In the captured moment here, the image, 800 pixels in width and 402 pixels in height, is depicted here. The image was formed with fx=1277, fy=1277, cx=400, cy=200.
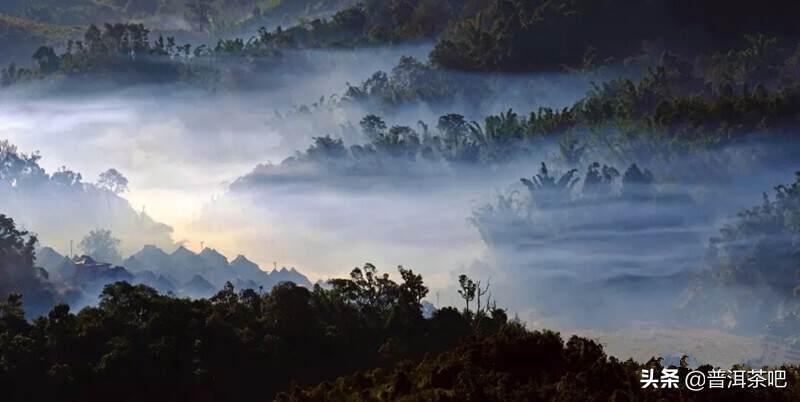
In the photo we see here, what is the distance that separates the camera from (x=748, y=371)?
2967 centimetres

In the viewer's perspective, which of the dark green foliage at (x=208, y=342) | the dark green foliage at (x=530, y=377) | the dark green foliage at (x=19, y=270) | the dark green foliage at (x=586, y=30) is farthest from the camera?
the dark green foliage at (x=586, y=30)

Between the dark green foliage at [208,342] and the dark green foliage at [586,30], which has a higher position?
the dark green foliage at [586,30]

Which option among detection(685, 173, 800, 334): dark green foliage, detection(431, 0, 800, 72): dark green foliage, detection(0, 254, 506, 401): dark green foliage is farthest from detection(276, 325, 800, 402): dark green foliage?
detection(431, 0, 800, 72): dark green foliage

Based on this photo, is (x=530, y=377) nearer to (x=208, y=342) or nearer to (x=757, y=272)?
(x=208, y=342)

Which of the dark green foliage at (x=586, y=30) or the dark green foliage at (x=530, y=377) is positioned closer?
the dark green foliage at (x=530, y=377)

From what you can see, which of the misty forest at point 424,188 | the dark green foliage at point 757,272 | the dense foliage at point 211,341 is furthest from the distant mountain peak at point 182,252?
the dense foliage at point 211,341

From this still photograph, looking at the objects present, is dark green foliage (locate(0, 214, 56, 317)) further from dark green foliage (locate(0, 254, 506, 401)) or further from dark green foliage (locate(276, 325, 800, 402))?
dark green foliage (locate(276, 325, 800, 402))

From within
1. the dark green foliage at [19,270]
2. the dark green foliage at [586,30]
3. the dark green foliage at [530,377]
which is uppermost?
the dark green foliage at [586,30]

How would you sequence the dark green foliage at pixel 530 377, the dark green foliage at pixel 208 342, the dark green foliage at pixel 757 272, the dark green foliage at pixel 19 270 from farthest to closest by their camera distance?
1. the dark green foliage at pixel 19 270
2. the dark green foliage at pixel 757 272
3. the dark green foliage at pixel 208 342
4. the dark green foliage at pixel 530 377

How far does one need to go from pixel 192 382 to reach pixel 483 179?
85.3 meters

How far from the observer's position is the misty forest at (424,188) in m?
53.4

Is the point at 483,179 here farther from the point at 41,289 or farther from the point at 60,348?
the point at 60,348

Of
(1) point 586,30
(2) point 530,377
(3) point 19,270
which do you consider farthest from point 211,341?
(1) point 586,30

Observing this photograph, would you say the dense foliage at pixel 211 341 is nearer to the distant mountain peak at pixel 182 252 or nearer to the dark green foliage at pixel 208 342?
the dark green foliage at pixel 208 342
